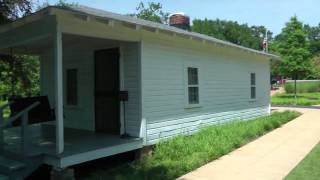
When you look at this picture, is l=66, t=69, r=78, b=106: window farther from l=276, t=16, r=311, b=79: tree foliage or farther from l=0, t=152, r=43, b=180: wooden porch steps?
l=276, t=16, r=311, b=79: tree foliage

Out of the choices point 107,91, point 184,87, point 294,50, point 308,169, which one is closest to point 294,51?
point 294,50

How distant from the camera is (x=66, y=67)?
12.1m

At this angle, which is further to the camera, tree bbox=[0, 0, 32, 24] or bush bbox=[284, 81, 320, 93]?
bush bbox=[284, 81, 320, 93]

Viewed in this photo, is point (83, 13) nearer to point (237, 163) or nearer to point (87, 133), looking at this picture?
point (87, 133)

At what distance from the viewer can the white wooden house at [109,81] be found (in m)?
8.16

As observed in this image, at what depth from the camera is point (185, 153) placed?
10.0 metres

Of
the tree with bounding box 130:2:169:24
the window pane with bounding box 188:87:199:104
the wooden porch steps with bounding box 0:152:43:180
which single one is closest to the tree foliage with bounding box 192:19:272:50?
the tree with bounding box 130:2:169:24

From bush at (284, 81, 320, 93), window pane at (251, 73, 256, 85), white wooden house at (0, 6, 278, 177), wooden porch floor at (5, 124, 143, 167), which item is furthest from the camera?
bush at (284, 81, 320, 93)

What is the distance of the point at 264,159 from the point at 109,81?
4.24m

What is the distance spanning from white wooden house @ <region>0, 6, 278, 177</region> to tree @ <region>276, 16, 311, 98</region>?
2480 centimetres

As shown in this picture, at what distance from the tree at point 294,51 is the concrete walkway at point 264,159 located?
2367 centimetres

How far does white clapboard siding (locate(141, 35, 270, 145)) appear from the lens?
10492 mm

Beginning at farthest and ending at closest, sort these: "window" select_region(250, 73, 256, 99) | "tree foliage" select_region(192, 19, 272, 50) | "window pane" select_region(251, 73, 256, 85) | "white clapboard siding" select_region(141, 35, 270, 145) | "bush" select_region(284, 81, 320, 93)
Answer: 1. "tree foliage" select_region(192, 19, 272, 50)
2. "bush" select_region(284, 81, 320, 93)
3. "window pane" select_region(251, 73, 256, 85)
4. "window" select_region(250, 73, 256, 99)
5. "white clapboard siding" select_region(141, 35, 270, 145)

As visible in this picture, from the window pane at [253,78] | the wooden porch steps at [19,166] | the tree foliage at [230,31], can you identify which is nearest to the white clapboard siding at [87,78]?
the wooden porch steps at [19,166]
